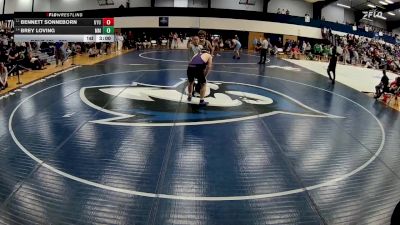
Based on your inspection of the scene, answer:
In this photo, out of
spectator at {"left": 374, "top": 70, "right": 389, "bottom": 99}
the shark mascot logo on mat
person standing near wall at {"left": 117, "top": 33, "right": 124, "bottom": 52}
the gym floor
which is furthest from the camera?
person standing near wall at {"left": 117, "top": 33, "right": 124, "bottom": 52}

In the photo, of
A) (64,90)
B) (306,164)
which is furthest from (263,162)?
(64,90)

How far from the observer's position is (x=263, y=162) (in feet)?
16.7

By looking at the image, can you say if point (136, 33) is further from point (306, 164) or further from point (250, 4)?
point (306, 164)

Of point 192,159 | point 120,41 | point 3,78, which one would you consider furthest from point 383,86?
point 120,41

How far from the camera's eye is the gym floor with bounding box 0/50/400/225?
3.73 m

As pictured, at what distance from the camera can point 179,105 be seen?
8.33 m

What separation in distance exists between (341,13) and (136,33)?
77.5 feet

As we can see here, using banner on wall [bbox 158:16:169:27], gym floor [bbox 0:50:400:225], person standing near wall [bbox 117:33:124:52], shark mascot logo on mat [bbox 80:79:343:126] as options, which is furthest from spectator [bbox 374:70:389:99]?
banner on wall [bbox 158:16:169:27]

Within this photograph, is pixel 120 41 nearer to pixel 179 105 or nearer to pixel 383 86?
pixel 179 105
